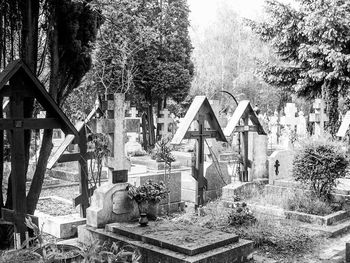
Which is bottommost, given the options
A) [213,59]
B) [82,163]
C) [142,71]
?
[82,163]

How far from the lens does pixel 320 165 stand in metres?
8.48

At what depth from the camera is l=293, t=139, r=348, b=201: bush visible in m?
8.49

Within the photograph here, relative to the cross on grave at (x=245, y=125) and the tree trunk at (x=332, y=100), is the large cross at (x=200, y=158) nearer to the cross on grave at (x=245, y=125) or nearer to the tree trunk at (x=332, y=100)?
the cross on grave at (x=245, y=125)

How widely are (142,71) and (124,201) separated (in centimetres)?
1576

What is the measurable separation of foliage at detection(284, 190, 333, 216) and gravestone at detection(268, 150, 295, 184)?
4.46ft

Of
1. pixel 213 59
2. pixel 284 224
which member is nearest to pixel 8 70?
pixel 284 224

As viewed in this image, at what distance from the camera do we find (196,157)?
8.87 m

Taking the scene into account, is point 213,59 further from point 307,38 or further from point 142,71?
point 307,38

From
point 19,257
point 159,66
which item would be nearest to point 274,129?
point 159,66

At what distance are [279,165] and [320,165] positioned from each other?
6.69 feet

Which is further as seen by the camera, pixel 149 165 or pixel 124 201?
pixel 149 165

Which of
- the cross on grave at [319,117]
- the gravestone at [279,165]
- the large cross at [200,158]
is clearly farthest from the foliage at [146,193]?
the cross on grave at [319,117]

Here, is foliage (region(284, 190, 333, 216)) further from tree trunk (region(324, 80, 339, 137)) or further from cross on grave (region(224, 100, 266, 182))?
tree trunk (region(324, 80, 339, 137))

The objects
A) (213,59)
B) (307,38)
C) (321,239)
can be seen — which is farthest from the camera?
(213,59)
